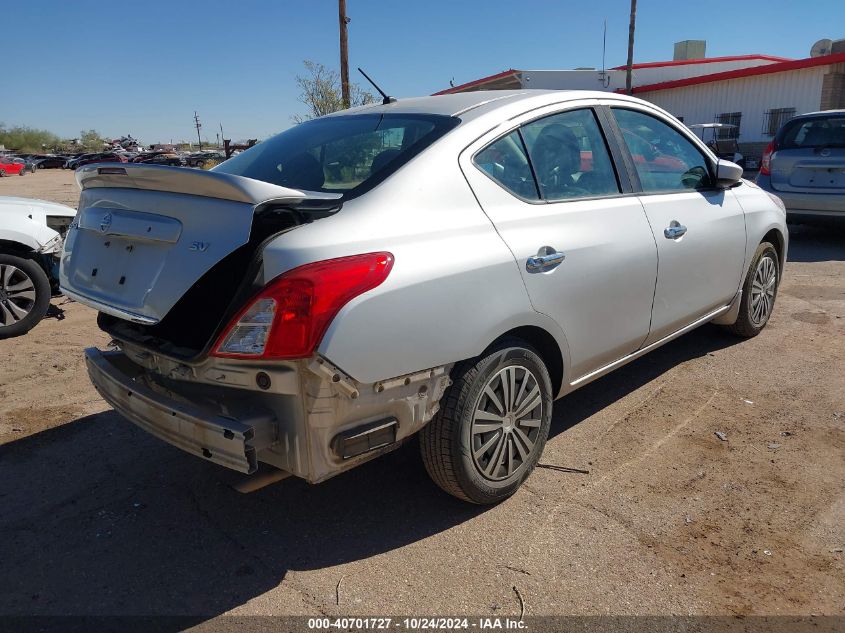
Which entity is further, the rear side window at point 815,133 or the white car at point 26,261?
the rear side window at point 815,133

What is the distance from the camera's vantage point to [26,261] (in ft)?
18.7

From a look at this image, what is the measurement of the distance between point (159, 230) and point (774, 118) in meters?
26.1

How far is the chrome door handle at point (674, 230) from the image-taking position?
12.4ft

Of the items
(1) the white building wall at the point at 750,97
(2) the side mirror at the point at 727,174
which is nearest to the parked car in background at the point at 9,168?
(1) the white building wall at the point at 750,97

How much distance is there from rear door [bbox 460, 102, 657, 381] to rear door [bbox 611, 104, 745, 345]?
0.18 m

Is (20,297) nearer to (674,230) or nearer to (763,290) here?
(674,230)

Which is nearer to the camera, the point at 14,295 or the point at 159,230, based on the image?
the point at 159,230

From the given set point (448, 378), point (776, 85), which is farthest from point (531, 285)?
point (776, 85)

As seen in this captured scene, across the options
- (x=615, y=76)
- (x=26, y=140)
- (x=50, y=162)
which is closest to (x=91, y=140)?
(x=26, y=140)

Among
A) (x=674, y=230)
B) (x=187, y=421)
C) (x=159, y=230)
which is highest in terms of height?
(x=159, y=230)

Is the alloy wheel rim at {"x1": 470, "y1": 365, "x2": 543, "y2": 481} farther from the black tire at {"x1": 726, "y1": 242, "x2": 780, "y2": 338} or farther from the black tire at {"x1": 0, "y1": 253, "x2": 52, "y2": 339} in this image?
the black tire at {"x1": 0, "y1": 253, "x2": 52, "y2": 339}

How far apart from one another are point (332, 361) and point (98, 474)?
191 cm

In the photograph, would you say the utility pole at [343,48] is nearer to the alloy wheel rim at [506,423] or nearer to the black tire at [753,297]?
the black tire at [753,297]

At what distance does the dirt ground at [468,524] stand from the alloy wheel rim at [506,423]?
229 mm
